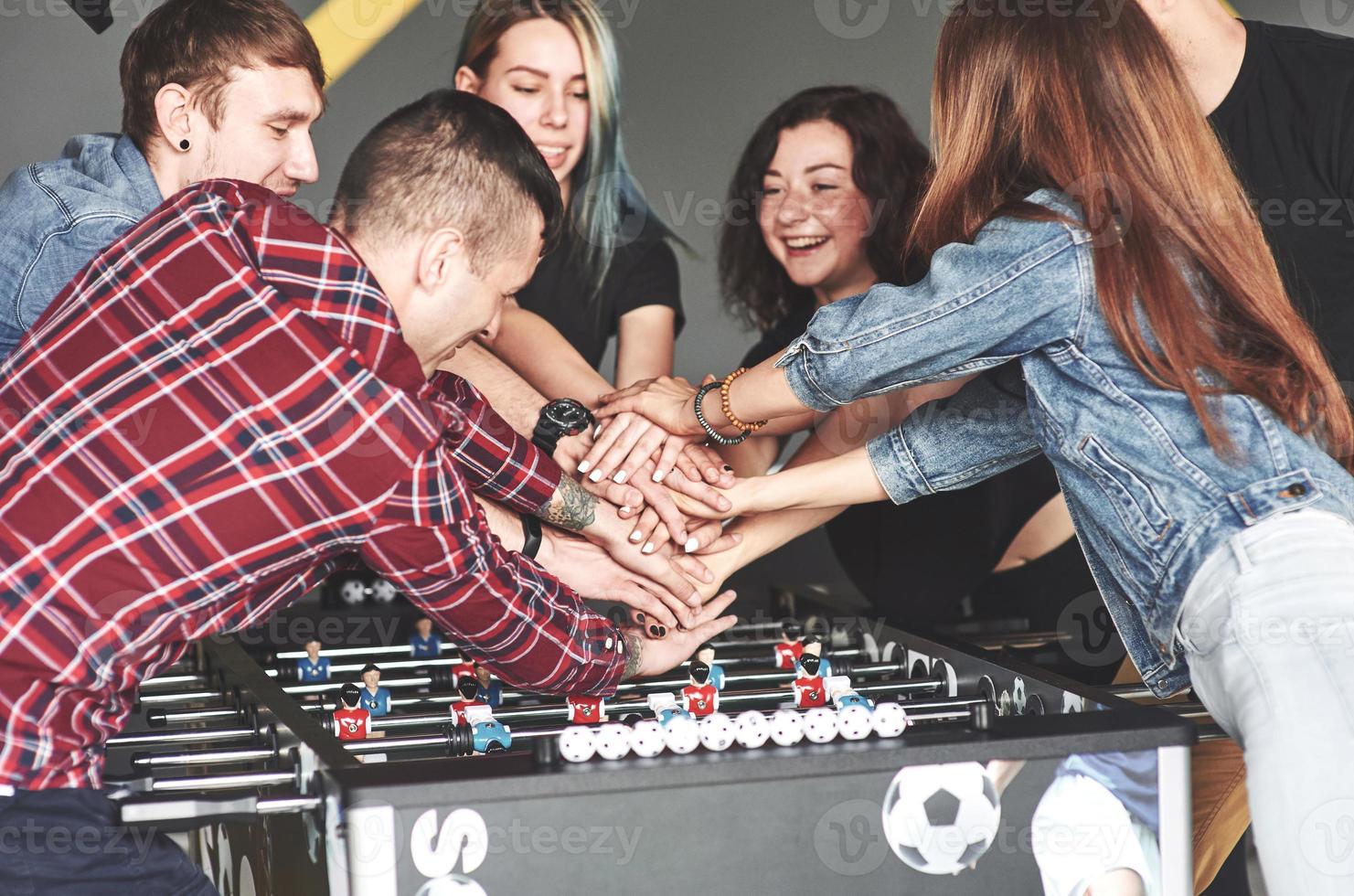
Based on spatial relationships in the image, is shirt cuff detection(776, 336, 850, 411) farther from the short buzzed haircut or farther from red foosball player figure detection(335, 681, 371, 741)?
red foosball player figure detection(335, 681, 371, 741)

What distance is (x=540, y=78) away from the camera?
10.1 feet

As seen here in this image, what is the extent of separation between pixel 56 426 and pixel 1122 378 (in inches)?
45.8

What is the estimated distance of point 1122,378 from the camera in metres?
1.63

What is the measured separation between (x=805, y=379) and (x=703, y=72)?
281 cm

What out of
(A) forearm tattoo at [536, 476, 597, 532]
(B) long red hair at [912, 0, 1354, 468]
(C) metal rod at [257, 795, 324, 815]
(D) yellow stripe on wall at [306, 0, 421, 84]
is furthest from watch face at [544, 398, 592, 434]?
(D) yellow stripe on wall at [306, 0, 421, 84]

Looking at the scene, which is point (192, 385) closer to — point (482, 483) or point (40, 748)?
point (40, 748)

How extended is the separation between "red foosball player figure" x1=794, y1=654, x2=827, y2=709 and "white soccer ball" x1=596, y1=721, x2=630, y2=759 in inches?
21.9

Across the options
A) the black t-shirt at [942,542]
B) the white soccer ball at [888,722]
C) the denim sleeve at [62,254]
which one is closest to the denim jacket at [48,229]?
the denim sleeve at [62,254]

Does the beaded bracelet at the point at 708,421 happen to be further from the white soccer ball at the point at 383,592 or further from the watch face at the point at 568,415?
the white soccer ball at the point at 383,592

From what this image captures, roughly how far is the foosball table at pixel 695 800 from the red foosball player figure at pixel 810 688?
0.56 ft

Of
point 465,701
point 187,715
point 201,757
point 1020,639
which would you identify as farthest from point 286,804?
point 1020,639

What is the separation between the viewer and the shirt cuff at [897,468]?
7.22ft

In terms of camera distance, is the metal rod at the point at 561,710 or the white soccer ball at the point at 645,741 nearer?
the white soccer ball at the point at 645,741

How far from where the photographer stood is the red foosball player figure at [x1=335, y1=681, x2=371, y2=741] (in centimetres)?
177
